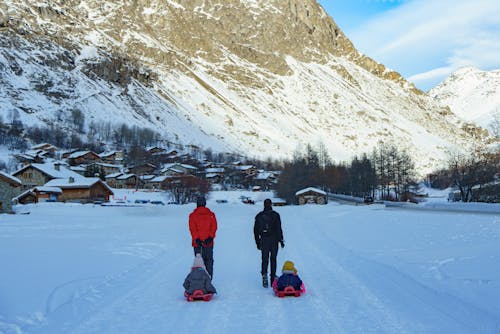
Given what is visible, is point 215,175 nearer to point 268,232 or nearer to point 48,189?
point 48,189

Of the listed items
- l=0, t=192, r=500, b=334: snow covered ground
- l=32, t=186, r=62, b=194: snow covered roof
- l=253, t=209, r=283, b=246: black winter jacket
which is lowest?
l=0, t=192, r=500, b=334: snow covered ground

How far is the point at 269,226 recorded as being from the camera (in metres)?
9.41

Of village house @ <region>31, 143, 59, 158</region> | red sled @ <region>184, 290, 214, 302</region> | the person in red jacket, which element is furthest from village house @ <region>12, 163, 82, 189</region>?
red sled @ <region>184, 290, 214, 302</region>

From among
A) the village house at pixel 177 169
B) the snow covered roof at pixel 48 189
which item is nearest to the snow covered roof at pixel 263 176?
the village house at pixel 177 169

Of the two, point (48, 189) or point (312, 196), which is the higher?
point (48, 189)

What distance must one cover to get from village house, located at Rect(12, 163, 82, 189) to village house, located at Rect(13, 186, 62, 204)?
482 cm

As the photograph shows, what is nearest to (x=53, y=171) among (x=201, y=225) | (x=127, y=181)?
(x=127, y=181)

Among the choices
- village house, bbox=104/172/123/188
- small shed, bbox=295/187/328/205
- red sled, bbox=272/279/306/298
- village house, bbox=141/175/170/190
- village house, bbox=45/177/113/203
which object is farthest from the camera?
village house, bbox=141/175/170/190

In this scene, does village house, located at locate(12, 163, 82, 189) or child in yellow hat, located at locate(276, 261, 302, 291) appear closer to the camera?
child in yellow hat, located at locate(276, 261, 302, 291)

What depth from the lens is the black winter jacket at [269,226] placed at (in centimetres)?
940

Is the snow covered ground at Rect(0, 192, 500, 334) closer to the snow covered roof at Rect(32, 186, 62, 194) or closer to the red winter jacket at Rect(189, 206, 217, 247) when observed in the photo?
the red winter jacket at Rect(189, 206, 217, 247)

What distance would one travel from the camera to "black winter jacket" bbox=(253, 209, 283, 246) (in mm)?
9398

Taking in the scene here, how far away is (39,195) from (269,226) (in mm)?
60491

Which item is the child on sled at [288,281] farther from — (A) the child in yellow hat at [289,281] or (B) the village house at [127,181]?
(B) the village house at [127,181]
